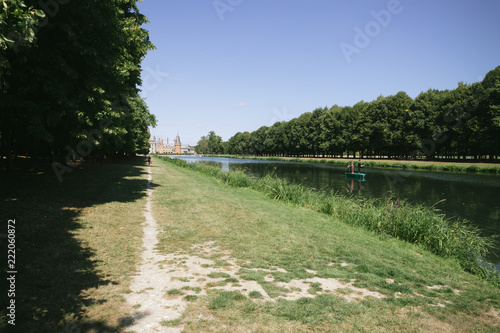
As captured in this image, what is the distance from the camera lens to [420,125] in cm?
5953

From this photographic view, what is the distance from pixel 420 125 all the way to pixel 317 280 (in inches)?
2624

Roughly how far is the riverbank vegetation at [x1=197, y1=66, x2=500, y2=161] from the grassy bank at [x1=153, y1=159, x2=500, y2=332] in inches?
2052

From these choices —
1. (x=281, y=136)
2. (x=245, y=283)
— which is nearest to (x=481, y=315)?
(x=245, y=283)

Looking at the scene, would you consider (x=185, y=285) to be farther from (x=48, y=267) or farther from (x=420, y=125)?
(x=420, y=125)

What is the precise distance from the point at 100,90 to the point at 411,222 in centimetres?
1281

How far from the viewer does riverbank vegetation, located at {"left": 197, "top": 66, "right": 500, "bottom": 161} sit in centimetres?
4928

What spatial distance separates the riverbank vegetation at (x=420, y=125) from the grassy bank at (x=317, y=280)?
52.1 m

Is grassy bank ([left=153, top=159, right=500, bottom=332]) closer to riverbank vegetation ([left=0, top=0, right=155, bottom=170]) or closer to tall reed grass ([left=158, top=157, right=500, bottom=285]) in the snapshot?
tall reed grass ([left=158, top=157, right=500, bottom=285])

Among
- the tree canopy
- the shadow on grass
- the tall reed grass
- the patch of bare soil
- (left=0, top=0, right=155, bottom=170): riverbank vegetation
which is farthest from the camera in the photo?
the tree canopy

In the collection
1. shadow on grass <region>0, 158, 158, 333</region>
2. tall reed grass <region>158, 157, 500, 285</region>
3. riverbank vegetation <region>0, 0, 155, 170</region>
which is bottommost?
tall reed grass <region>158, 157, 500, 285</region>

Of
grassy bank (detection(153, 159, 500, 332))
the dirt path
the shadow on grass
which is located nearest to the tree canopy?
grassy bank (detection(153, 159, 500, 332))

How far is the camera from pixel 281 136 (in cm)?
11194

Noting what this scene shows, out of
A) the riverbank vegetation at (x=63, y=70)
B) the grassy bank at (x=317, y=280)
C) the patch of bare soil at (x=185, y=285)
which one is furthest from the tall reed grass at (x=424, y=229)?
Result: the riverbank vegetation at (x=63, y=70)

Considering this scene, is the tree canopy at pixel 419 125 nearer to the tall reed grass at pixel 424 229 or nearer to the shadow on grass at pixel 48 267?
the tall reed grass at pixel 424 229
